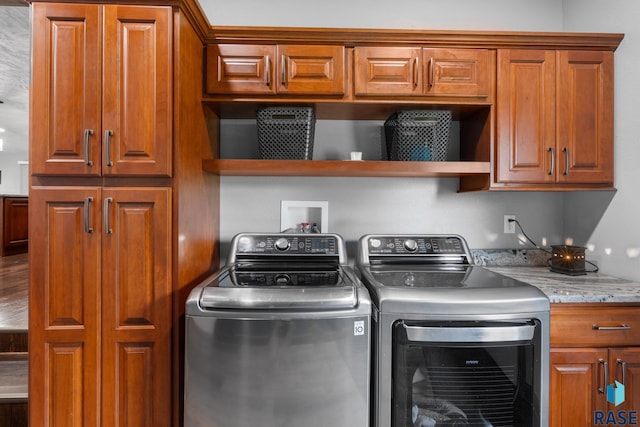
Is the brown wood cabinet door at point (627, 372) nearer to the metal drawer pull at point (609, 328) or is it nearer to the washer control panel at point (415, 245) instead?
the metal drawer pull at point (609, 328)

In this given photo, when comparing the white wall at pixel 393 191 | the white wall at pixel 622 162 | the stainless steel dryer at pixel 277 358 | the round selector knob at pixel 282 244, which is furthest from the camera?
the white wall at pixel 393 191

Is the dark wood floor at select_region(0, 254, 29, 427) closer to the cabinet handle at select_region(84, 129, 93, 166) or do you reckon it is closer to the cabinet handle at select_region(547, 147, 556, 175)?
the cabinet handle at select_region(84, 129, 93, 166)

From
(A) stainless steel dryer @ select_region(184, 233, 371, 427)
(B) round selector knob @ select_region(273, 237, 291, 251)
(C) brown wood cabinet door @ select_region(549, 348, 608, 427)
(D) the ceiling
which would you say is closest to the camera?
(A) stainless steel dryer @ select_region(184, 233, 371, 427)

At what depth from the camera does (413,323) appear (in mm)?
1418

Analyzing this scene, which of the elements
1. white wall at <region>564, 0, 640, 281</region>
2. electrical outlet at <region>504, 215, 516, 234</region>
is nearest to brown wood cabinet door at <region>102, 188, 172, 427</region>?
electrical outlet at <region>504, 215, 516, 234</region>

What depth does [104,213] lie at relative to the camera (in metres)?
1.48

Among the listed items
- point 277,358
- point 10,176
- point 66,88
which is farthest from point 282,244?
point 10,176

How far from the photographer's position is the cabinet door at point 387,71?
1878mm

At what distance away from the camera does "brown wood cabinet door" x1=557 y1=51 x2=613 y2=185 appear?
1909mm

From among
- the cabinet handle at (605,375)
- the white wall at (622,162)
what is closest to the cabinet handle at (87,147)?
the cabinet handle at (605,375)

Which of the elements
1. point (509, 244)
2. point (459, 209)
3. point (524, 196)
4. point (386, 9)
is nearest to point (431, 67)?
point (386, 9)

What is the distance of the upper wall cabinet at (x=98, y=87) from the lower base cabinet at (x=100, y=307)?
131 mm

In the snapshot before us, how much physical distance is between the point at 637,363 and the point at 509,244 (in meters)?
0.86

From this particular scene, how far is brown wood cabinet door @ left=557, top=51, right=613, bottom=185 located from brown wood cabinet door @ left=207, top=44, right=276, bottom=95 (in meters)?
1.57
